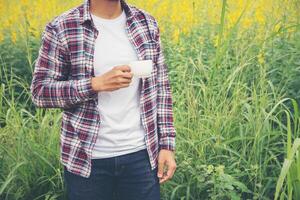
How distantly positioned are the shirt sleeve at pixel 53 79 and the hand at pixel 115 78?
0.09 m

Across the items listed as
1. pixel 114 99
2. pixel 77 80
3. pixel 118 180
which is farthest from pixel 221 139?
pixel 77 80

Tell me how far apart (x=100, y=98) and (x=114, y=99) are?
47 mm

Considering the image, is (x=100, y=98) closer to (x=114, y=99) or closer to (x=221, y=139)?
(x=114, y=99)

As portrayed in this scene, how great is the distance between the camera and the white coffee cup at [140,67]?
1630 mm

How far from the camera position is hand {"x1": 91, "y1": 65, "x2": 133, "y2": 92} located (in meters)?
1.59

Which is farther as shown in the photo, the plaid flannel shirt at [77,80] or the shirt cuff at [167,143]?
the shirt cuff at [167,143]

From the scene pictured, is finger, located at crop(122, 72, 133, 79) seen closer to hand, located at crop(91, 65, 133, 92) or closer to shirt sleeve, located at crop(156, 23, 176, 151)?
hand, located at crop(91, 65, 133, 92)

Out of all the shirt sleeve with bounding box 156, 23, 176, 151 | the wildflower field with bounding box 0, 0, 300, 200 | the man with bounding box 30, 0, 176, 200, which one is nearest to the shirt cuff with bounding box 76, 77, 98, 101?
the man with bounding box 30, 0, 176, 200

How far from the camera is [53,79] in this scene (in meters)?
1.77

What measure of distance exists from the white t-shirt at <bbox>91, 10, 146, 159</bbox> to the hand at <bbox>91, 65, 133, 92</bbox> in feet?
0.43

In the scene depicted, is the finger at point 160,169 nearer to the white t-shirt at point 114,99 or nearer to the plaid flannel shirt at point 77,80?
the plaid flannel shirt at point 77,80

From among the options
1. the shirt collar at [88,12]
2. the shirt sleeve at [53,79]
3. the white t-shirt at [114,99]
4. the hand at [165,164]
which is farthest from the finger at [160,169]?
the shirt collar at [88,12]

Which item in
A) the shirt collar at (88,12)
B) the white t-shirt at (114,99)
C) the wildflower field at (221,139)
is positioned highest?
the shirt collar at (88,12)

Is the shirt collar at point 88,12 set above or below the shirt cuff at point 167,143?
above
